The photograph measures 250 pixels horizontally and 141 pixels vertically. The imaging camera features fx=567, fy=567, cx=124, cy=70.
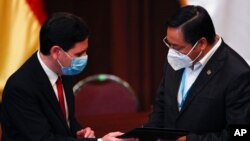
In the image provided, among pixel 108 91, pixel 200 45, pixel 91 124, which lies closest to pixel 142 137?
pixel 200 45

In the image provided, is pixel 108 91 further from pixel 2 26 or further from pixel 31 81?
pixel 31 81

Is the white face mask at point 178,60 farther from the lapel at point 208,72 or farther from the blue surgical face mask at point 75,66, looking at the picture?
the blue surgical face mask at point 75,66

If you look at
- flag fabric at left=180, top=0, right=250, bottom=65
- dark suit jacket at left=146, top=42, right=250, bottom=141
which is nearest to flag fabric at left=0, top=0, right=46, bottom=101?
flag fabric at left=180, top=0, right=250, bottom=65

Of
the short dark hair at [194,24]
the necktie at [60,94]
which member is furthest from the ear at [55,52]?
the short dark hair at [194,24]

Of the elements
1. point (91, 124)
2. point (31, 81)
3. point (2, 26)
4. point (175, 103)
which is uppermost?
point (2, 26)

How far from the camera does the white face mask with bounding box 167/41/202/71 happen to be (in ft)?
8.81

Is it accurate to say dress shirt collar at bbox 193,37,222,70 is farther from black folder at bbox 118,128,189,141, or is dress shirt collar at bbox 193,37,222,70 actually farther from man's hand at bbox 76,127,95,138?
man's hand at bbox 76,127,95,138

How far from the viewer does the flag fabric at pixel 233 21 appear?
380cm

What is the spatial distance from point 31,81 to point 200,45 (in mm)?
794

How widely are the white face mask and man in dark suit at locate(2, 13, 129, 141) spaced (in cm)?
43

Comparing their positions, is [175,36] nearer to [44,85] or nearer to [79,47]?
[79,47]

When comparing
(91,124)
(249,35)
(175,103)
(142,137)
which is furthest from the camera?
(249,35)

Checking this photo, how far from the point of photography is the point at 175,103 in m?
2.77

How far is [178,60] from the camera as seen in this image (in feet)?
8.89
